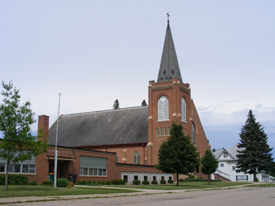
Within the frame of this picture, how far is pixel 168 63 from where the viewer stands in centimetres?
5891

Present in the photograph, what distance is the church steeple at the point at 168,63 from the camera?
58.1 metres

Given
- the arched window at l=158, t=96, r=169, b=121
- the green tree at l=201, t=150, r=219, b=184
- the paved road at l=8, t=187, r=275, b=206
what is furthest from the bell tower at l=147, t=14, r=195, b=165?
the paved road at l=8, t=187, r=275, b=206

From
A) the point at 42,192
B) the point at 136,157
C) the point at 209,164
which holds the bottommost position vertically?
the point at 42,192

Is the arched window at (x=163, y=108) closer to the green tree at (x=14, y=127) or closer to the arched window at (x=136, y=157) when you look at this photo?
the arched window at (x=136, y=157)

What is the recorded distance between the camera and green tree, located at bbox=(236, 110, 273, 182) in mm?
58312

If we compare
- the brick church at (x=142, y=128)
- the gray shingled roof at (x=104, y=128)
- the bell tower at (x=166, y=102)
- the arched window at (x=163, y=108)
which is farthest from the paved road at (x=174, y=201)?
the gray shingled roof at (x=104, y=128)

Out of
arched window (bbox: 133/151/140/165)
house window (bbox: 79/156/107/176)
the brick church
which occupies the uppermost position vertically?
the brick church

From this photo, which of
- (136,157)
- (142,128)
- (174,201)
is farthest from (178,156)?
(142,128)

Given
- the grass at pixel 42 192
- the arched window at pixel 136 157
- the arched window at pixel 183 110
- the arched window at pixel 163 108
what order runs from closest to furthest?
1. the grass at pixel 42 192
2. the arched window at pixel 163 108
3. the arched window at pixel 183 110
4. the arched window at pixel 136 157

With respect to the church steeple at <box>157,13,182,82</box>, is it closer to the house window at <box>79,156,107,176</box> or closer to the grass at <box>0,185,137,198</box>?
the house window at <box>79,156,107,176</box>

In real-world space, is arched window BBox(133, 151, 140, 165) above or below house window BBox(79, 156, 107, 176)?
above

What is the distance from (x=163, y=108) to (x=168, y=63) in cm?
814

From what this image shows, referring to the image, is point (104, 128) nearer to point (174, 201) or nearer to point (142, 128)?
point (142, 128)

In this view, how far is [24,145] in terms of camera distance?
2414 cm
